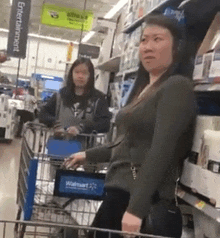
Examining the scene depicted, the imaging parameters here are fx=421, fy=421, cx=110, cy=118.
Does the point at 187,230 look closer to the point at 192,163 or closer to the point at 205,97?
the point at 192,163

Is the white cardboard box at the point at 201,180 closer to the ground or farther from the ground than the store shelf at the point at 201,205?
farther from the ground

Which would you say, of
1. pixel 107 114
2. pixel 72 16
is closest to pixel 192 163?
pixel 107 114

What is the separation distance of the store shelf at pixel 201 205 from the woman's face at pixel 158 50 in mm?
615

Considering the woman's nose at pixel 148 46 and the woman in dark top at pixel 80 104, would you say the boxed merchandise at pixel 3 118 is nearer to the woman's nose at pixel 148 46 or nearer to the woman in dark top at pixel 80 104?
the woman in dark top at pixel 80 104

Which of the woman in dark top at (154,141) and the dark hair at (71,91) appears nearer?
the woman in dark top at (154,141)

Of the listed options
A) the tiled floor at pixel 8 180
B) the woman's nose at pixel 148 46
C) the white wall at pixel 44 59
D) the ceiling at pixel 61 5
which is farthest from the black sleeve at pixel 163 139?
the white wall at pixel 44 59

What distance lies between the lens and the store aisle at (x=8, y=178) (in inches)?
179

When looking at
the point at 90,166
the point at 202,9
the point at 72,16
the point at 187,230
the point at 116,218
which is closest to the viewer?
the point at 116,218

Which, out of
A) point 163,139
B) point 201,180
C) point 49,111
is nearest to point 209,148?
point 201,180

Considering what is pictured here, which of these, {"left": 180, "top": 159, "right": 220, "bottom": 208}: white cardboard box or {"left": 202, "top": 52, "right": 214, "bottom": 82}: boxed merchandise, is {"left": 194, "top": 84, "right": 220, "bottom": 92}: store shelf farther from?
{"left": 180, "top": 159, "right": 220, "bottom": 208}: white cardboard box

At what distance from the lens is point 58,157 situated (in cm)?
266

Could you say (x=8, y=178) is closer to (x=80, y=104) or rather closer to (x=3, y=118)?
(x=80, y=104)

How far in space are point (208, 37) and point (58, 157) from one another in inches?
45.9

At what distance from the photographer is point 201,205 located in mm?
1860
